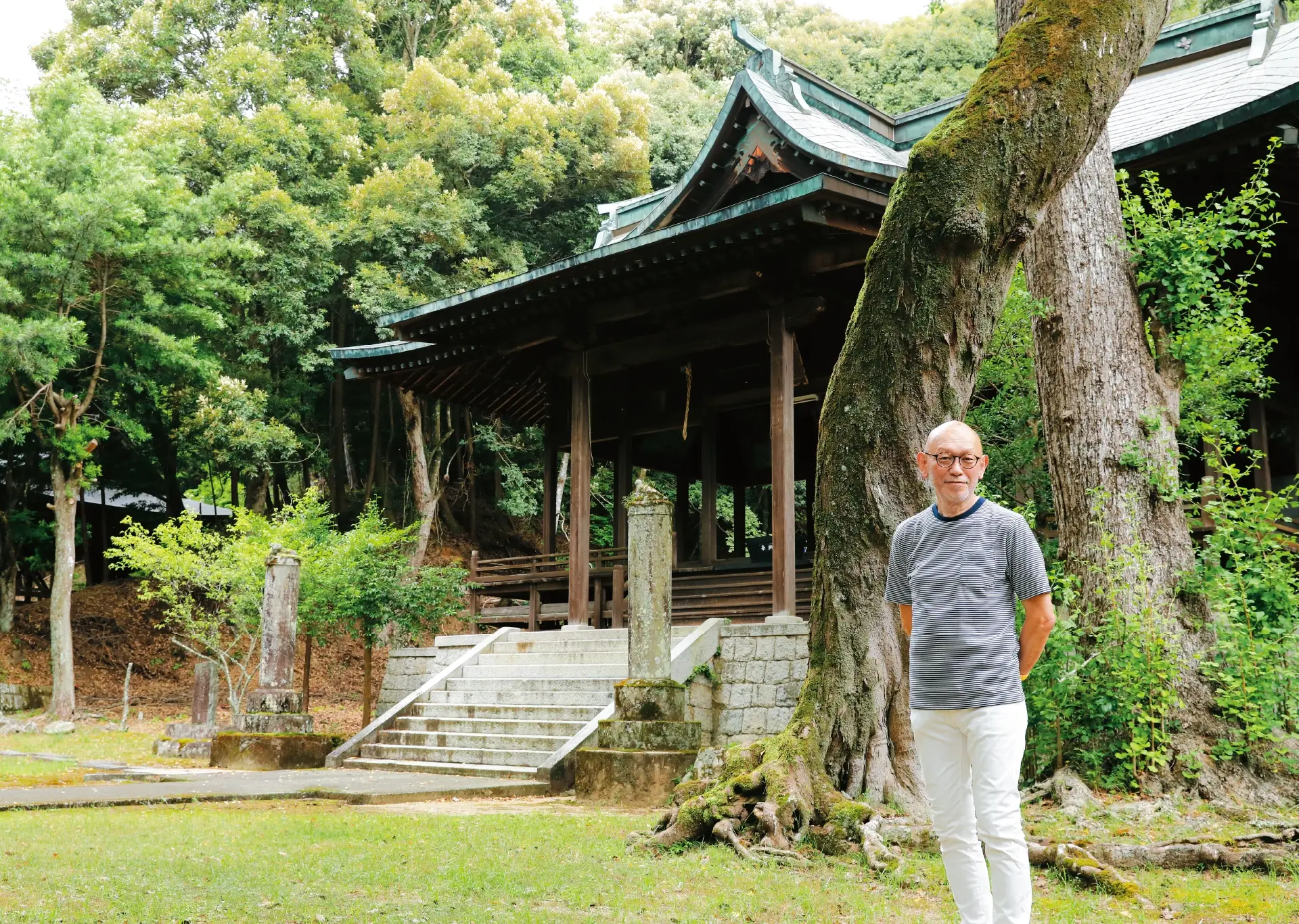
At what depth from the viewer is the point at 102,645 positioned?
75.7 feet

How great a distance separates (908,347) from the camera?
17.5ft

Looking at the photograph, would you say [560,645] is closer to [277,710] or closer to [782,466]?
[277,710]

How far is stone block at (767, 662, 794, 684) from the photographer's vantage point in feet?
33.8

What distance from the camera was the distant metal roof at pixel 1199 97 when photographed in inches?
360

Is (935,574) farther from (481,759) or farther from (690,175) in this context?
(690,175)

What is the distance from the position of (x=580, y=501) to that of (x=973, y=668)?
10241 millimetres

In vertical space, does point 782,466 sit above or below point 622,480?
below

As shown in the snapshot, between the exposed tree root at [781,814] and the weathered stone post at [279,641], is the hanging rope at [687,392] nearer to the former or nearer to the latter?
the weathered stone post at [279,641]

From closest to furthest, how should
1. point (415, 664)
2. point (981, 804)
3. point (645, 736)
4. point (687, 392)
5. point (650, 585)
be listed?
point (981, 804)
point (645, 736)
point (650, 585)
point (415, 664)
point (687, 392)

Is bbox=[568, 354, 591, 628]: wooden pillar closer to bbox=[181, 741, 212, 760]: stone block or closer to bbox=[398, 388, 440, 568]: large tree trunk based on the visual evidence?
bbox=[181, 741, 212, 760]: stone block

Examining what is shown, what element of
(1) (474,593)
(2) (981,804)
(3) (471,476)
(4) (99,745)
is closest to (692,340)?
(1) (474,593)

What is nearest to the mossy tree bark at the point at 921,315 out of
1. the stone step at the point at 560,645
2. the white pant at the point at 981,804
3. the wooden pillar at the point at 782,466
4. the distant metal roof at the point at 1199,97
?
the white pant at the point at 981,804

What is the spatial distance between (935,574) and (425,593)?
41.3 ft

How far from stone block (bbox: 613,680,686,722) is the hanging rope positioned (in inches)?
222
